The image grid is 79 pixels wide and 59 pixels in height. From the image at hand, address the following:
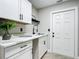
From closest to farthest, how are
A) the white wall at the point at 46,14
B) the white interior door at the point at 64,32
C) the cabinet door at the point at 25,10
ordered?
the cabinet door at the point at 25,10, the white interior door at the point at 64,32, the white wall at the point at 46,14

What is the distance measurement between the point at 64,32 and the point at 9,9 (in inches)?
89.7

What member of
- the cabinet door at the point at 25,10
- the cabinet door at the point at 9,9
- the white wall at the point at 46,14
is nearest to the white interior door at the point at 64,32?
the white wall at the point at 46,14

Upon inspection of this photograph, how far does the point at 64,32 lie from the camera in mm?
2865

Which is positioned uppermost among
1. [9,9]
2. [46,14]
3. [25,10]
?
[46,14]

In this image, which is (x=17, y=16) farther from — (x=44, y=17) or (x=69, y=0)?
(x=69, y=0)

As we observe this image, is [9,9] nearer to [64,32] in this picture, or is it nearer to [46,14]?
[46,14]

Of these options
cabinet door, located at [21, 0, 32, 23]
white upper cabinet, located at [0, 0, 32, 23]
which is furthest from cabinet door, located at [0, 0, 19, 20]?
cabinet door, located at [21, 0, 32, 23]

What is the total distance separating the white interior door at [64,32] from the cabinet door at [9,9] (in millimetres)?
1911

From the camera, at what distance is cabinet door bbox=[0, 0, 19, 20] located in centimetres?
134

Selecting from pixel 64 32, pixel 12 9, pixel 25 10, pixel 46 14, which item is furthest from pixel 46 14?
pixel 12 9

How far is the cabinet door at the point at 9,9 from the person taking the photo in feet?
4.40

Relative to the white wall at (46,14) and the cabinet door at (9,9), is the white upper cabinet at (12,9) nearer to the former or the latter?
the cabinet door at (9,9)

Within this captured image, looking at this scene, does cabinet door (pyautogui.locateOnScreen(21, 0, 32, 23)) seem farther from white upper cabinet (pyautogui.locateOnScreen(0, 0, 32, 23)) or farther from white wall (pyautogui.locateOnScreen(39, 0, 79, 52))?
white wall (pyautogui.locateOnScreen(39, 0, 79, 52))

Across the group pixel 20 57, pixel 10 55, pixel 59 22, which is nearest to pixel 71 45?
pixel 59 22
